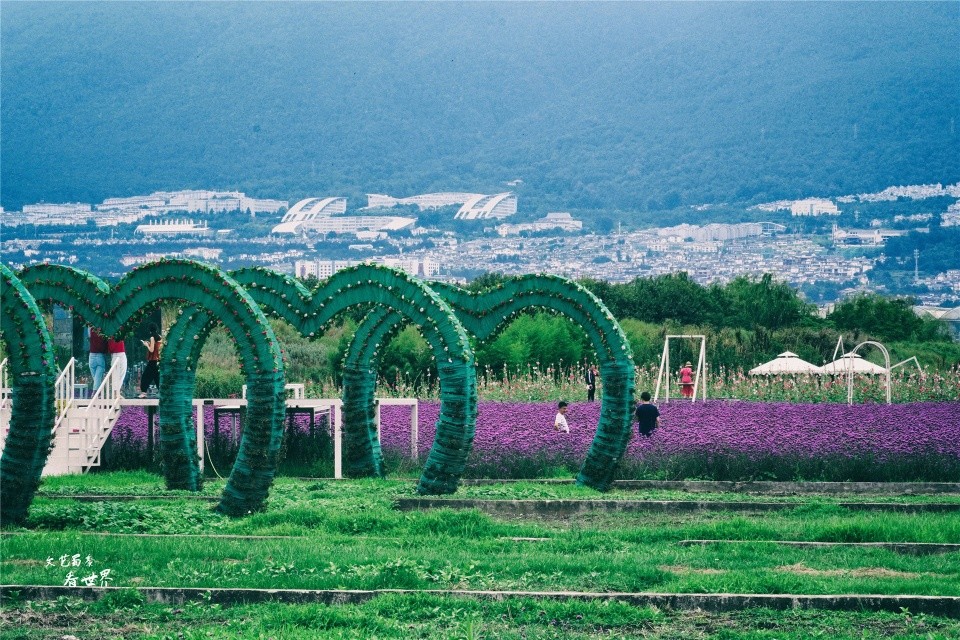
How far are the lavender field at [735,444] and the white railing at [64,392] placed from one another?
1316mm

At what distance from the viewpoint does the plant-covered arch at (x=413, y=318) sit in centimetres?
1881

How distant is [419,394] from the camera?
34656 millimetres

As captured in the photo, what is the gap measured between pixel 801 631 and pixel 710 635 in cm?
67

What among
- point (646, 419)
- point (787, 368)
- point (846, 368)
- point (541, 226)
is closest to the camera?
point (646, 419)

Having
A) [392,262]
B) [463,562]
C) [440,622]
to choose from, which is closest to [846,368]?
[463,562]

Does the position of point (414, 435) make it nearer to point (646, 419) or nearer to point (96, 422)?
point (646, 419)

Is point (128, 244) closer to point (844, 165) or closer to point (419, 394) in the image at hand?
point (844, 165)

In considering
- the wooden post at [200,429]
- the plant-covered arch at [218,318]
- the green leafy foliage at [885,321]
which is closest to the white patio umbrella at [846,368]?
the wooden post at [200,429]

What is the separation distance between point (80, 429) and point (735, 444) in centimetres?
1034

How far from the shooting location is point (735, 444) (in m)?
22.0

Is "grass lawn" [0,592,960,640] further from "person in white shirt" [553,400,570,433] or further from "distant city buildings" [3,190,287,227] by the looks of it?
"distant city buildings" [3,190,287,227]

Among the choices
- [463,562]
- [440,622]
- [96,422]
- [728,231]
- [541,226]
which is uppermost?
[541,226]

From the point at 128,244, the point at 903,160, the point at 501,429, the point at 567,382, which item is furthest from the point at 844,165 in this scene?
the point at 501,429

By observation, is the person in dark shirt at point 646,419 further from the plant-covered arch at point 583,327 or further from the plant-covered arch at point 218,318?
the plant-covered arch at point 218,318
